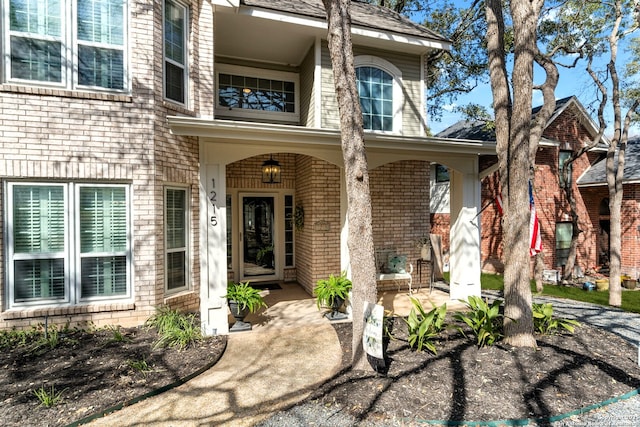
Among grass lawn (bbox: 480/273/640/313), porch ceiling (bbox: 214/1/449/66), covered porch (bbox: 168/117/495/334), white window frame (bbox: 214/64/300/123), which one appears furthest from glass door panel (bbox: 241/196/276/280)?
grass lawn (bbox: 480/273/640/313)

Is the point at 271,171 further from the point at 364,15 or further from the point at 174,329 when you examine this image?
the point at 364,15

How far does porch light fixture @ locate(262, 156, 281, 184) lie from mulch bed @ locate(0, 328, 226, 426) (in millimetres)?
4034

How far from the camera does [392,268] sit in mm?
8086

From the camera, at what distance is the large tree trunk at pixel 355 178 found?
4.01 m

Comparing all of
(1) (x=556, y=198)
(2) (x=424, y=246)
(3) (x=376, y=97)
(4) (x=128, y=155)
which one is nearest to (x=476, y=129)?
(1) (x=556, y=198)

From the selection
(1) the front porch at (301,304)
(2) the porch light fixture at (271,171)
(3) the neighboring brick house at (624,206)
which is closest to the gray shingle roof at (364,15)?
(2) the porch light fixture at (271,171)

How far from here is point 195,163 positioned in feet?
20.4

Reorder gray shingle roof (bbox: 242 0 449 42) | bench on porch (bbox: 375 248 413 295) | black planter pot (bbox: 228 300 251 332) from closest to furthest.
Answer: black planter pot (bbox: 228 300 251 332)
gray shingle roof (bbox: 242 0 449 42)
bench on porch (bbox: 375 248 413 295)

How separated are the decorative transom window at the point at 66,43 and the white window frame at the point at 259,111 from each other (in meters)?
2.89

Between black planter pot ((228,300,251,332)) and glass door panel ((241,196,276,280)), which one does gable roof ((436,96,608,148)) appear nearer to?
glass door panel ((241,196,276,280))

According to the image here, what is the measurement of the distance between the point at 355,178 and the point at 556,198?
40.7ft

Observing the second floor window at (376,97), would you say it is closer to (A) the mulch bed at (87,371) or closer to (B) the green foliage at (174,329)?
(B) the green foliage at (174,329)

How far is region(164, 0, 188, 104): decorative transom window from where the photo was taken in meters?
5.90

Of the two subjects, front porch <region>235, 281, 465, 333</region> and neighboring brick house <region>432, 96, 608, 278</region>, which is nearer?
front porch <region>235, 281, 465, 333</region>
